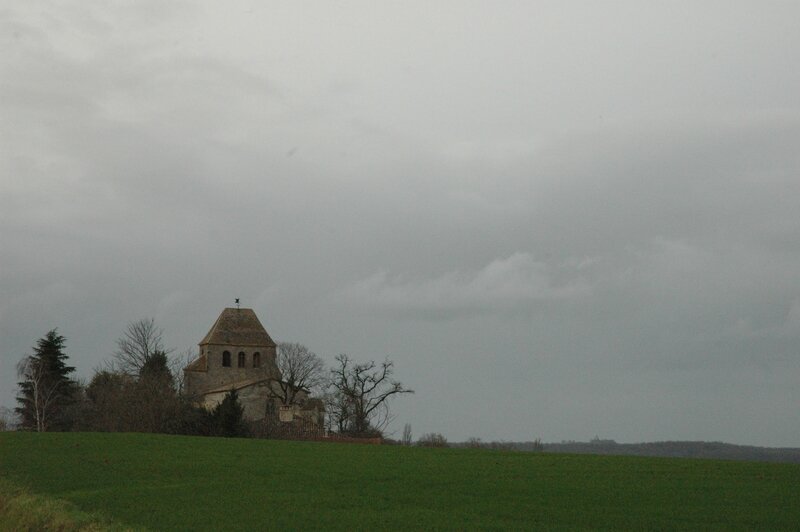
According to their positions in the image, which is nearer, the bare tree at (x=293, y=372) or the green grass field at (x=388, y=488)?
the green grass field at (x=388, y=488)

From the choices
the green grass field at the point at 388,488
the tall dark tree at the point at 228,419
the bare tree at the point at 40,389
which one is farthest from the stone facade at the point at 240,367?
the green grass field at the point at 388,488

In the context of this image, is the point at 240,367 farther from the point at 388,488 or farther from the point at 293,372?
the point at 388,488

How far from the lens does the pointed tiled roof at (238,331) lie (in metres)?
93.7

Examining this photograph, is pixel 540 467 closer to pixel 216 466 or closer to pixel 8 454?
pixel 216 466

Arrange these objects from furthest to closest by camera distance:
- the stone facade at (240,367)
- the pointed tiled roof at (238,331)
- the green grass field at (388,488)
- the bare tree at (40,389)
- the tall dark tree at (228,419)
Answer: the pointed tiled roof at (238,331)
the stone facade at (240,367)
the bare tree at (40,389)
the tall dark tree at (228,419)
the green grass field at (388,488)

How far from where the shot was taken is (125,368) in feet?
299

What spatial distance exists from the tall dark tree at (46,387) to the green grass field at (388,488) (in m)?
36.6

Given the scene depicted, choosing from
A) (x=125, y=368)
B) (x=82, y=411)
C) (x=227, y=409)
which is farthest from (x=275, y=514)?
(x=125, y=368)

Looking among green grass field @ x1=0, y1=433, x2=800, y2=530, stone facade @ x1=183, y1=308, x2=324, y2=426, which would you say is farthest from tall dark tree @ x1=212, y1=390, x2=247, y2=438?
stone facade @ x1=183, y1=308, x2=324, y2=426

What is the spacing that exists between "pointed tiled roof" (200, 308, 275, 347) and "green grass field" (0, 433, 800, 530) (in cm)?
4659

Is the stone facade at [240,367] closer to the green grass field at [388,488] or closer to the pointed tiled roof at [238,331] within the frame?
the pointed tiled roof at [238,331]

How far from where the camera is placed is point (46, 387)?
83625 millimetres

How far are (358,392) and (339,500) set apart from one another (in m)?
65.0

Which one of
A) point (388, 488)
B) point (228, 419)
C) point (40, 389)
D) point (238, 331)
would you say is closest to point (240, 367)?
point (238, 331)
